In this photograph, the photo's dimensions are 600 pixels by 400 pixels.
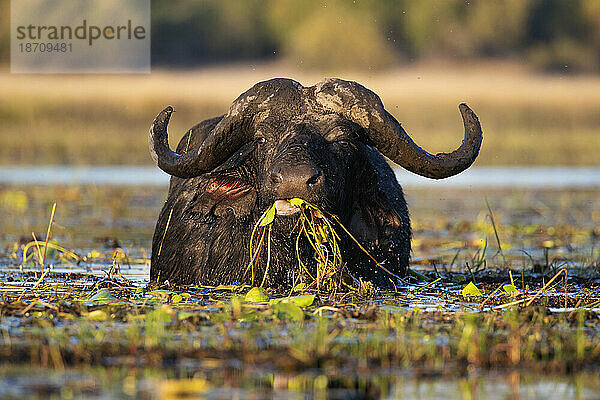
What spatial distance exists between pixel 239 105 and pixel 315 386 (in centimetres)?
336

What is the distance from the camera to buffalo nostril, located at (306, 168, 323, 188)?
7676 mm

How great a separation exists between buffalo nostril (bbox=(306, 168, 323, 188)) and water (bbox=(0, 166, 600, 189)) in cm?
1064

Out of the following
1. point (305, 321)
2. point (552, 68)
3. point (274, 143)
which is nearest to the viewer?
point (305, 321)

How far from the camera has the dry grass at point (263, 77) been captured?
79.2 feet

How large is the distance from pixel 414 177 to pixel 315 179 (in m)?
13.7

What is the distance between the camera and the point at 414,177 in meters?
21.3

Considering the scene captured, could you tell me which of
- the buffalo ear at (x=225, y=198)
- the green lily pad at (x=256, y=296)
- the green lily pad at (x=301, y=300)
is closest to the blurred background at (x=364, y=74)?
the buffalo ear at (x=225, y=198)

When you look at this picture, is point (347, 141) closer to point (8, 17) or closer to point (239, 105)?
point (239, 105)

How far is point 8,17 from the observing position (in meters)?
48.6

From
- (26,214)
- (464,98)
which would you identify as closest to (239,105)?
(26,214)

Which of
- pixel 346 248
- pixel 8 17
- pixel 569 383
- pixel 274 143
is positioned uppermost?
pixel 8 17

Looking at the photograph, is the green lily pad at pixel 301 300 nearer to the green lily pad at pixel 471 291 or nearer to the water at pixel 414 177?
the green lily pad at pixel 471 291

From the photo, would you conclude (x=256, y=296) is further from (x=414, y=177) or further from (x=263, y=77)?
(x=263, y=77)

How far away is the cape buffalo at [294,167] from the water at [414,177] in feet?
A: 30.5
